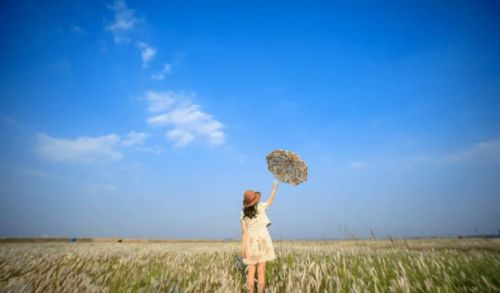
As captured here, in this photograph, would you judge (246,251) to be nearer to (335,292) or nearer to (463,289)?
(335,292)

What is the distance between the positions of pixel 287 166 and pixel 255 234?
235 centimetres

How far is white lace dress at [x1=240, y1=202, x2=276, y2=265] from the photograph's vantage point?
5.14m

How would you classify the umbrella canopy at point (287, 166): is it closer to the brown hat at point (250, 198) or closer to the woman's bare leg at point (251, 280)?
the brown hat at point (250, 198)

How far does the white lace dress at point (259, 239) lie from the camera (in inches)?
202

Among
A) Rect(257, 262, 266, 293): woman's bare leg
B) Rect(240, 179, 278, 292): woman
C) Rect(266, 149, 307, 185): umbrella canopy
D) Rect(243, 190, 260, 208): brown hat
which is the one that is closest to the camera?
Rect(257, 262, 266, 293): woman's bare leg

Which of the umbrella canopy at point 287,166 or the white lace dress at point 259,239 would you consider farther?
the umbrella canopy at point 287,166

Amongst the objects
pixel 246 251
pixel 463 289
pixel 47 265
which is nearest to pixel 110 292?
pixel 246 251

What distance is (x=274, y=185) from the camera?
20.1 ft

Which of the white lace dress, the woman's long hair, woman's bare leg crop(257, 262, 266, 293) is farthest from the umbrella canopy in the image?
woman's bare leg crop(257, 262, 266, 293)

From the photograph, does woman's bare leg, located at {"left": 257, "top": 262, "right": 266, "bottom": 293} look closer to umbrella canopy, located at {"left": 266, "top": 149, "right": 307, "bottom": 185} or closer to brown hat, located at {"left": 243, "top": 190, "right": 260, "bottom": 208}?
brown hat, located at {"left": 243, "top": 190, "right": 260, "bottom": 208}

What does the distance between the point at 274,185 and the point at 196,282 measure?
8.31 feet

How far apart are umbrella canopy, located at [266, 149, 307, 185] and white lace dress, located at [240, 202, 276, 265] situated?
66.3 inches

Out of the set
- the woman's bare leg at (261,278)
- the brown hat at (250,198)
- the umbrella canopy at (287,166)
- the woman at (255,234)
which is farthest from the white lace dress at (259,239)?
the umbrella canopy at (287,166)

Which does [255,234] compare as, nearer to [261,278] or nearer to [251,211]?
[251,211]
